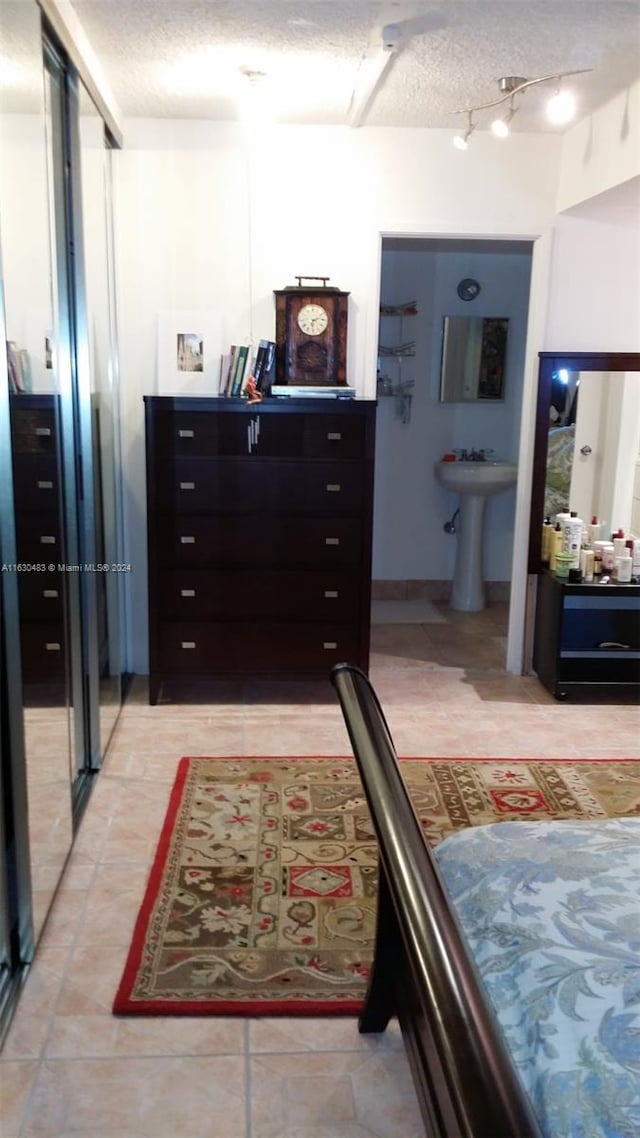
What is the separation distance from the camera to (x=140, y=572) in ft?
14.8

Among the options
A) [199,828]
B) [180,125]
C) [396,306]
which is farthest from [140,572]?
[396,306]

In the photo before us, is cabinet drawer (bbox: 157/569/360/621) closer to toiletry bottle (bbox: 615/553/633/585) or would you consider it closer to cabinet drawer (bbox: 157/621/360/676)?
cabinet drawer (bbox: 157/621/360/676)

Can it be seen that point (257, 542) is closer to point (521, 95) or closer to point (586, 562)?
point (586, 562)

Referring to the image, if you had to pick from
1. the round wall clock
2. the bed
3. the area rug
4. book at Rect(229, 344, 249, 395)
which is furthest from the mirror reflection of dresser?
the bed

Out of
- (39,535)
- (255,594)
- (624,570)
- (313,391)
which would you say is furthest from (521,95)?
(39,535)

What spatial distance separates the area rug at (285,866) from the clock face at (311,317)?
6.23 feet

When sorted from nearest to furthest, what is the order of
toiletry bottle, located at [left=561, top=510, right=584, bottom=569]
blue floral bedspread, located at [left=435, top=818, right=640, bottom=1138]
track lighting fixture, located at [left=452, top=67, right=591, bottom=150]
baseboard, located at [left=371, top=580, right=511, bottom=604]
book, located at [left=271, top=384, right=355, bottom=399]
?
blue floral bedspread, located at [left=435, top=818, right=640, bottom=1138] → track lighting fixture, located at [left=452, top=67, right=591, bottom=150] → book, located at [left=271, top=384, right=355, bottom=399] → toiletry bottle, located at [left=561, top=510, right=584, bottom=569] → baseboard, located at [left=371, top=580, right=511, bottom=604]

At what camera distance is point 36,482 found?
2.44 meters

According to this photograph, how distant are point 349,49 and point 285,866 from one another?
264 cm

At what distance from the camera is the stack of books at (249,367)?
4141 millimetres

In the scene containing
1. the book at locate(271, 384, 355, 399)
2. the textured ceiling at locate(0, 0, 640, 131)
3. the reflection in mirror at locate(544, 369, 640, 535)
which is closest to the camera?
the textured ceiling at locate(0, 0, 640, 131)

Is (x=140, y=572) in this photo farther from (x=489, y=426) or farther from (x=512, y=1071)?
(x=512, y=1071)

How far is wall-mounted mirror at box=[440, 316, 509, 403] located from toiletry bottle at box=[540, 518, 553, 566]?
1541 mm

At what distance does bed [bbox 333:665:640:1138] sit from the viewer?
94 cm
